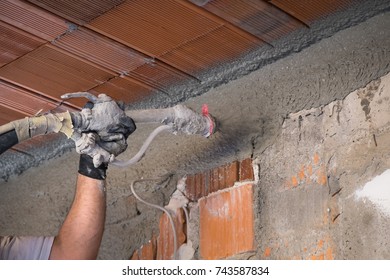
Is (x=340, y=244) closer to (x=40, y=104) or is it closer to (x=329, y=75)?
(x=329, y=75)

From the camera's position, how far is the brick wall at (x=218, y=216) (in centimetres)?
265

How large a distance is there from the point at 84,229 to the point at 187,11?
29.7 inches

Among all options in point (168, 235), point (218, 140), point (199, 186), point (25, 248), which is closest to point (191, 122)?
point (218, 140)

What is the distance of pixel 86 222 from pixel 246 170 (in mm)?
512

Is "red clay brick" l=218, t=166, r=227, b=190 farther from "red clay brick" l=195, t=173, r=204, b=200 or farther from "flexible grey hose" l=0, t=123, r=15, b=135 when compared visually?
"flexible grey hose" l=0, t=123, r=15, b=135

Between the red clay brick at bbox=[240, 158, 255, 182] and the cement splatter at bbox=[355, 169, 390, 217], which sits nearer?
the cement splatter at bbox=[355, 169, 390, 217]

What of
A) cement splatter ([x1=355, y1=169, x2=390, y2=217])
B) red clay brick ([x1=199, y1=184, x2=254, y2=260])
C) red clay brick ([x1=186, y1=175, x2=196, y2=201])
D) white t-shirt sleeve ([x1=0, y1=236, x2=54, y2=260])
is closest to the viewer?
cement splatter ([x1=355, y1=169, x2=390, y2=217])

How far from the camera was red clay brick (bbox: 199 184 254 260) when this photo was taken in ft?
8.63

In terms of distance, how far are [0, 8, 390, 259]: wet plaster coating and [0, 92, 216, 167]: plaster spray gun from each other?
0.16 m

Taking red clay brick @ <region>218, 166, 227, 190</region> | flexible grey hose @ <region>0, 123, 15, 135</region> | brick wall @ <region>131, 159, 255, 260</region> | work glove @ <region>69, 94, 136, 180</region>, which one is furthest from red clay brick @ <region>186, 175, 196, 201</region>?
flexible grey hose @ <region>0, 123, 15, 135</region>

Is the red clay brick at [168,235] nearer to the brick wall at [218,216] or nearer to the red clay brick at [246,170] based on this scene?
the brick wall at [218,216]

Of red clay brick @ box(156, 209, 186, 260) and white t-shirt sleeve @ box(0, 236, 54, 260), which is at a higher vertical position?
red clay brick @ box(156, 209, 186, 260)

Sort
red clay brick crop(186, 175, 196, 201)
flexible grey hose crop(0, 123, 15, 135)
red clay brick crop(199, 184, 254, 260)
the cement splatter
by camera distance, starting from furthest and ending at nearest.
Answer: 1. red clay brick crop(186, 175, 196, 201)
2. red clay brick crop(199, 184, 254, 260)
3. flexible grey hose crop(0, 123, 15, 135)
4. the cement splatter

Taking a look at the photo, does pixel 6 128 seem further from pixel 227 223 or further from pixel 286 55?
pixel 286 55
